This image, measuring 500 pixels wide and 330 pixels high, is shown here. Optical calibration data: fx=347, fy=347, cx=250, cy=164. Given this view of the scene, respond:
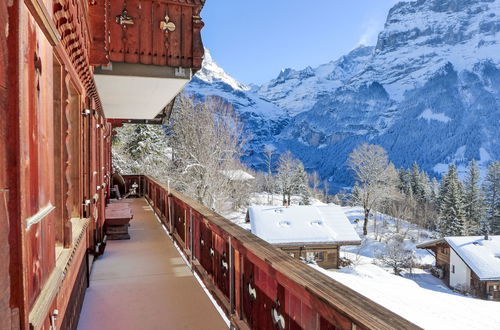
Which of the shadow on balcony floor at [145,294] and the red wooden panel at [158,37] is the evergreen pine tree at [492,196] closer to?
the shadow on balcony floor at [145,294]

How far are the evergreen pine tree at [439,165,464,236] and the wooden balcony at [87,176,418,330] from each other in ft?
126

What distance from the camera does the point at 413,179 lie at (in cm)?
5025

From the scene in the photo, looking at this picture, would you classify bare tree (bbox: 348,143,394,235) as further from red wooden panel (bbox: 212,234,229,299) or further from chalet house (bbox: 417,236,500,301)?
red wooden panel (bbox: 212,234,229,299)

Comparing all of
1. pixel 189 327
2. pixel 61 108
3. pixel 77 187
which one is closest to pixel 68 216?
pixel 61 108

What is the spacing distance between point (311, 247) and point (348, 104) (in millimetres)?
118059

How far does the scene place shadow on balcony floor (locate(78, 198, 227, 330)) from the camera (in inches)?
132

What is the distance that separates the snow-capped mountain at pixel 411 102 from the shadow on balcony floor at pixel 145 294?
70883mm

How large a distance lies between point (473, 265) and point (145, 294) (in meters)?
24.2

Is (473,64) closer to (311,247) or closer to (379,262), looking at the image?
(379,262)

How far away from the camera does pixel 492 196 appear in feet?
143

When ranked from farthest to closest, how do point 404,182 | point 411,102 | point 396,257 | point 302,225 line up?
point 411,102 < point 404,182 < point 396,257 < point 302,225

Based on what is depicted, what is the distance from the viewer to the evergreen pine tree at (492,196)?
40562 mm

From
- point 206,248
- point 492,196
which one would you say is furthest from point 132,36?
point 492,196

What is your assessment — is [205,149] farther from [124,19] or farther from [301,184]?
[301,184]
